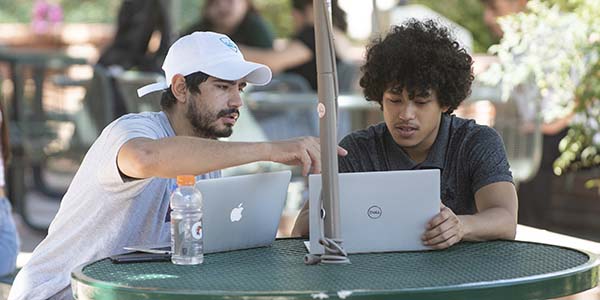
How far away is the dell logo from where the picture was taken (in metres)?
3.01

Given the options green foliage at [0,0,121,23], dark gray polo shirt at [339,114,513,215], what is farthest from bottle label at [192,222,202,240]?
green foliage at [0,0,121,23]

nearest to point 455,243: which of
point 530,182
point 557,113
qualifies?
point 557,113

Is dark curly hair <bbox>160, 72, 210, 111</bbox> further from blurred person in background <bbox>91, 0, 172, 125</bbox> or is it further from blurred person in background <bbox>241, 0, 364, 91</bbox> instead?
blurred person in background <bbox>91, 0, 172, 125</bbox>

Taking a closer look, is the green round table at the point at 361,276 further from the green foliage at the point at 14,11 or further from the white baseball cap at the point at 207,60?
the green foliage at the point at 14,11

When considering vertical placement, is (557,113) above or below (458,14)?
below

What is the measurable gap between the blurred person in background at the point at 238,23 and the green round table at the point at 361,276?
520 cm

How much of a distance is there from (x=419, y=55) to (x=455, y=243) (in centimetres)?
61

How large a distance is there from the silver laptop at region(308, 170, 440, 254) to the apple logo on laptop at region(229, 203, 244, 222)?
0.71 ft

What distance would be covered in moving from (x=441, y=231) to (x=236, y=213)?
51 centimetres

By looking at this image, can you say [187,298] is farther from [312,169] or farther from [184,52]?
[184,52]

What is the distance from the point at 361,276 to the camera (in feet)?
8.89

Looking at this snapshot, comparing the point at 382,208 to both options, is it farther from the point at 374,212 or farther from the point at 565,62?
the point at 565,62

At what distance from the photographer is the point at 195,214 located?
2.88 m

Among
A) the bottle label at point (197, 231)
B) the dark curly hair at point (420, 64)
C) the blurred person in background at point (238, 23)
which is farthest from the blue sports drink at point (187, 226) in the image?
the blurred person in background at point (238, 23)
